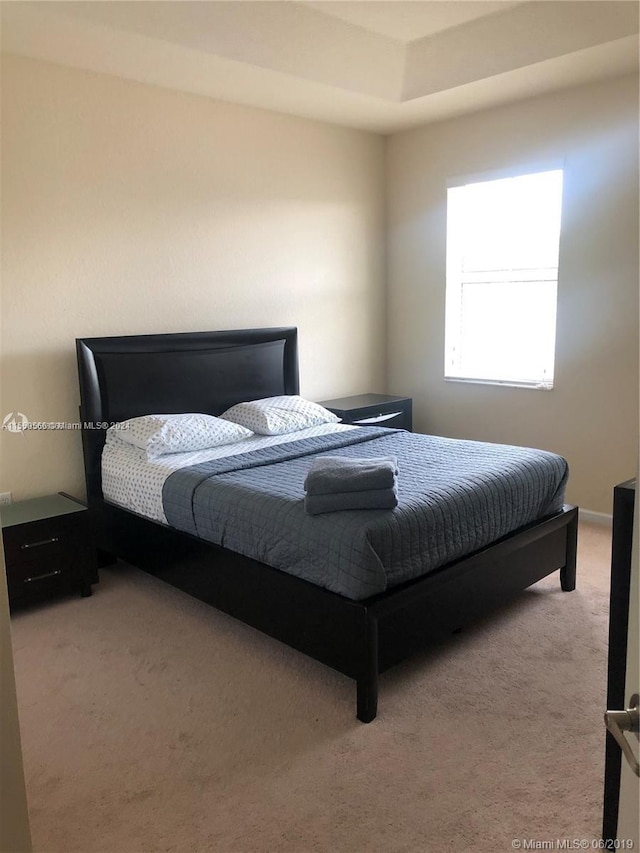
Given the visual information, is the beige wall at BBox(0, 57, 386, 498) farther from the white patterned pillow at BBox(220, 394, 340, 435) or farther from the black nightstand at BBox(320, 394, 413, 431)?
the white patterned pillow at BBox(220, 394, 340, 435)

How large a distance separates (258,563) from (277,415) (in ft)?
4.86

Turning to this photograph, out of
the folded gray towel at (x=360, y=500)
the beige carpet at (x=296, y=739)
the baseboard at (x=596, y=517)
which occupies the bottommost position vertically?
the beige carpet at (x=296, y=739)

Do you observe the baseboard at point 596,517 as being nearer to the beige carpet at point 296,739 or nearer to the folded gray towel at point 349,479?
the beige carpet at point 296,739

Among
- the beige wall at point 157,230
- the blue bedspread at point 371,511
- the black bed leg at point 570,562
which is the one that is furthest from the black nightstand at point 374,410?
the black bed leg at point 570,562

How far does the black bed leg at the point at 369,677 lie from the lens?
2.25m

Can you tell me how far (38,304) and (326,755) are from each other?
2632 mm

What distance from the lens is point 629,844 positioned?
0.94 m

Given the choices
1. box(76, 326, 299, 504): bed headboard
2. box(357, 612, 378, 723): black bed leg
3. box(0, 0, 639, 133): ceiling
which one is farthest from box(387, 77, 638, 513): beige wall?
box(357, 612, 378, 723): black bed leg

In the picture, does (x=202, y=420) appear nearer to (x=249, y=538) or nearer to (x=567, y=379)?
(x=249, y=538)

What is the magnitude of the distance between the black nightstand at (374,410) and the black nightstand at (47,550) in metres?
1.86

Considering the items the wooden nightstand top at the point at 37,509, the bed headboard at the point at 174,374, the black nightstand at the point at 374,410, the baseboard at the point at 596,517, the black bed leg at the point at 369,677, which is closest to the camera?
the black bed leg at the point at 369,677

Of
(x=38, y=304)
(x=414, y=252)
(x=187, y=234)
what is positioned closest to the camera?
(x=38, y=304)

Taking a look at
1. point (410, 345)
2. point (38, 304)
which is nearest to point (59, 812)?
point (38, 304)

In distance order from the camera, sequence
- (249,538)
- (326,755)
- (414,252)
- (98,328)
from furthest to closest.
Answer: (414,252) < (98,328) < (249,538) < (326,755)
